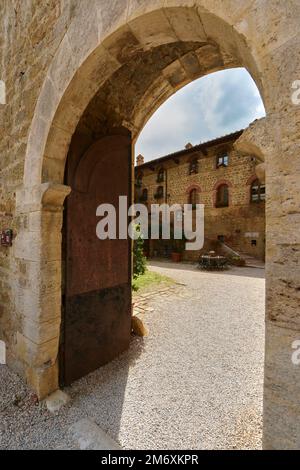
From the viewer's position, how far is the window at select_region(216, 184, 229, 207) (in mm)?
14180

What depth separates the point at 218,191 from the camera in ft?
47.6

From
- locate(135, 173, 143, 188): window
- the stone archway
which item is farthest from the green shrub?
locate(135, 173, 143, 188): window

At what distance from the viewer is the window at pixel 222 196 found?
14.2 m

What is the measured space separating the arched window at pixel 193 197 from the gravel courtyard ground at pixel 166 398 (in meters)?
12.2

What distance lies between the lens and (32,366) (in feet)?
7.42

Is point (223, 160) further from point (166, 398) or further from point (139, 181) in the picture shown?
point (166, 398)

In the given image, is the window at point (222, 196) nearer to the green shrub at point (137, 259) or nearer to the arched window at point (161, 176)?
the arched window at point (161, 176)

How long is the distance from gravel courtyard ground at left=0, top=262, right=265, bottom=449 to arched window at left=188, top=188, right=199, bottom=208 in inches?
481

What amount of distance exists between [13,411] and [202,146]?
48.5 ft

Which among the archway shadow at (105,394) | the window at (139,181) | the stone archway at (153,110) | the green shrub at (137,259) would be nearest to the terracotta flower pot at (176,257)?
the green shrub at (137,259)

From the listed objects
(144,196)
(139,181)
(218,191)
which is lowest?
(218,191)

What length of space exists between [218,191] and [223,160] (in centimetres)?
191

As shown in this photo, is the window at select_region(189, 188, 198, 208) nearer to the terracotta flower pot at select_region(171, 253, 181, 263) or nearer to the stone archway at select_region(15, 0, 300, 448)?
the terracotta flower pot at select_region(171, 253, 181, 263)

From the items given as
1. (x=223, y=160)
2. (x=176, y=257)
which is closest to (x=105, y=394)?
(x=176, y=257)
